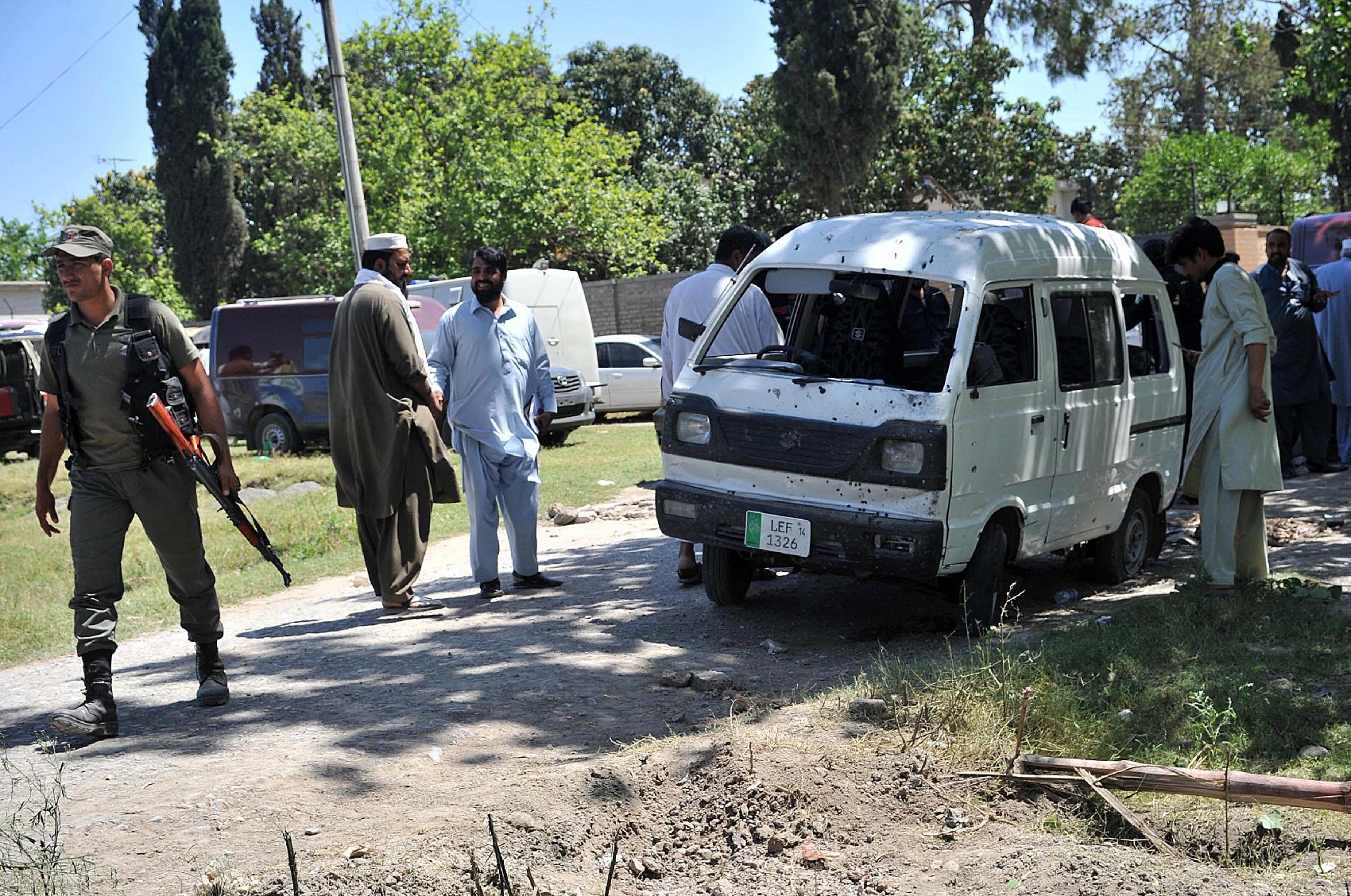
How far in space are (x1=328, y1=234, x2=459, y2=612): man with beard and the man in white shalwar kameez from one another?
8.22 m

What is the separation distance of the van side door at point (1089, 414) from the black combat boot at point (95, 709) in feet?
15.2

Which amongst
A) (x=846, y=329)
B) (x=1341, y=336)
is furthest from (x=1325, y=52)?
(x=846, y=329)

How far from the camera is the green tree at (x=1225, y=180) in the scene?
3581 cm

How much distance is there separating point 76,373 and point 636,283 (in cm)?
2532

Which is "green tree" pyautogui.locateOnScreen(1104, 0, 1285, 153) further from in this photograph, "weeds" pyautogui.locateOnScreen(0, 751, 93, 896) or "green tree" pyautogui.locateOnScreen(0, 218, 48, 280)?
"green tree" pyautogui.locateOnScreen(0, 218, 48, 280)

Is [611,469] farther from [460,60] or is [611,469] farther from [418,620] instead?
[460,60]

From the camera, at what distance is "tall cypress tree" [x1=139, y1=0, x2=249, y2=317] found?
1674 inches

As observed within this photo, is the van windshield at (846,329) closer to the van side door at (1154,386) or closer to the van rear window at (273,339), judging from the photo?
the van side door at (1154,386)

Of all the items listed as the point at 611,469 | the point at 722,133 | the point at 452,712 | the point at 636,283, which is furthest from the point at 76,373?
the point at 722,133

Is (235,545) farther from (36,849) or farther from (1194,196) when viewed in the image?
(1194,196)

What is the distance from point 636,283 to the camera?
99.1 ft

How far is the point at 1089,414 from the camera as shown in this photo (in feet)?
22.8

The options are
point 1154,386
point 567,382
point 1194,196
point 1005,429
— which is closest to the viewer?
point 1005,429

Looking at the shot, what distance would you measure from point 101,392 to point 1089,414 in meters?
4.93
